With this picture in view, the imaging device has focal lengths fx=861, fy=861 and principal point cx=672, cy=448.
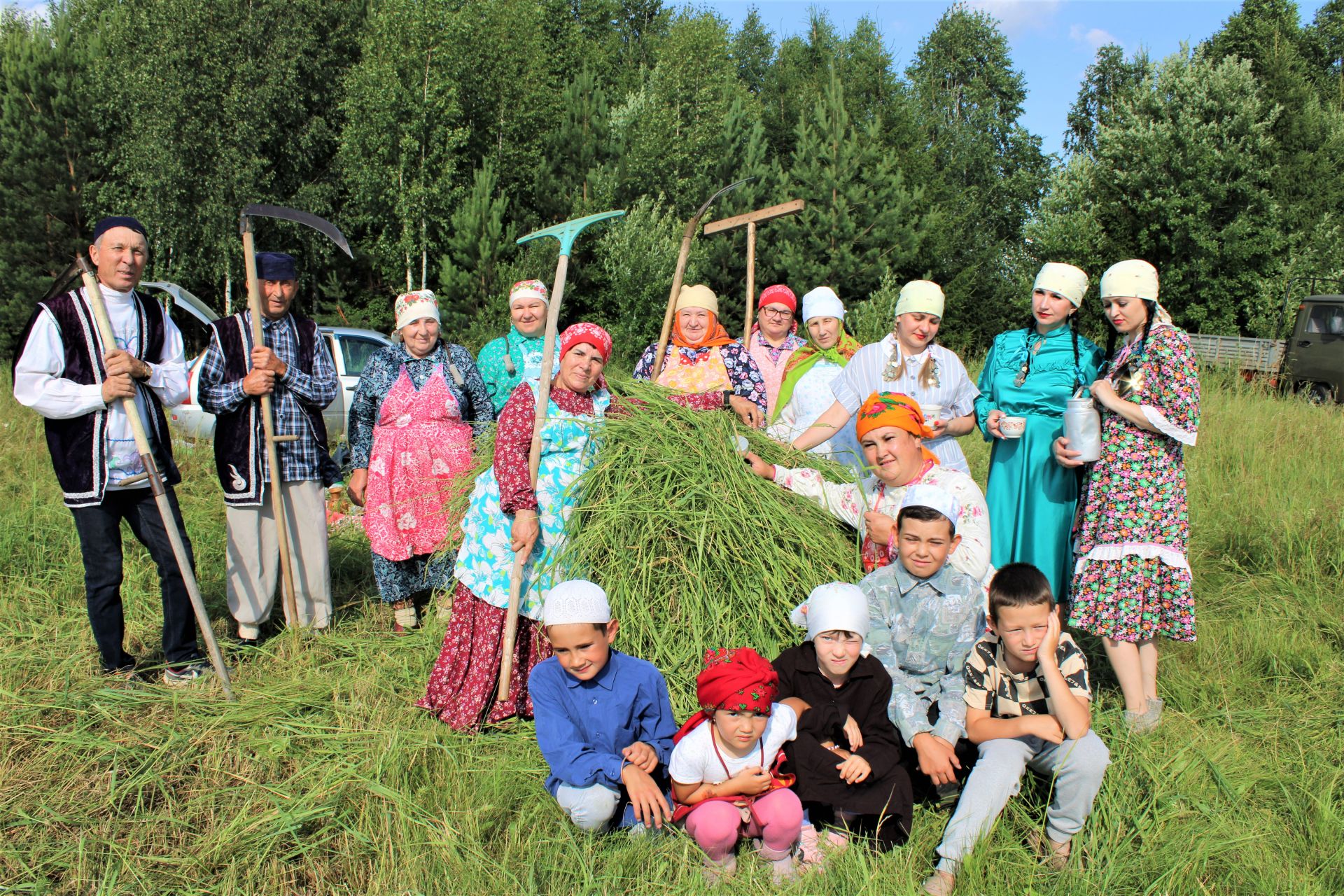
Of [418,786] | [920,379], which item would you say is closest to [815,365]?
[920,379]

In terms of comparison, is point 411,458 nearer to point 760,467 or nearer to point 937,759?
point 760,467

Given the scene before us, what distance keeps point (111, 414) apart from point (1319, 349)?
42.4ft

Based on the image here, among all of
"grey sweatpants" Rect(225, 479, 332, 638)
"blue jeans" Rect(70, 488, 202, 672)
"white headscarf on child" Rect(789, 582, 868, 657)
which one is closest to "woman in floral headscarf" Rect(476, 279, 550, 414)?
"grey sweatpants" Rect(225, 479, 332, 638)

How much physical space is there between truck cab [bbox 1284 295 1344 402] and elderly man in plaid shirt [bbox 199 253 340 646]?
11188mm

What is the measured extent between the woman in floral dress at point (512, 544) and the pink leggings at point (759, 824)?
98cm

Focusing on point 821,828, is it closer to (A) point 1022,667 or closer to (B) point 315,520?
(A) point 1022,667

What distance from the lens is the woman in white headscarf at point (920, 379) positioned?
3.43 m

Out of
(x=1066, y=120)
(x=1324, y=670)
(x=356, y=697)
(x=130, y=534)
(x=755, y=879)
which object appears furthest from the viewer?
(x=1066, y=120)

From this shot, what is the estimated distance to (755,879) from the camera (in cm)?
219

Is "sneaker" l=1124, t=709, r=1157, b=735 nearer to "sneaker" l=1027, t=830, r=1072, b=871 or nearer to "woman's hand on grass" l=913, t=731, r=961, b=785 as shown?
"sneaker" l=1027, t=830, r=1072, b=871

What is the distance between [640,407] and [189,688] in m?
1.94

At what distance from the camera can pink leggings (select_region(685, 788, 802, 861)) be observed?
2201mm

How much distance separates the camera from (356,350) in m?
8.91

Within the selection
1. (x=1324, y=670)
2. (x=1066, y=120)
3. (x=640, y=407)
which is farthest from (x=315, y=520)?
(x=1066, y=120)
